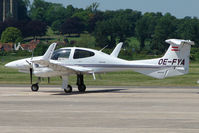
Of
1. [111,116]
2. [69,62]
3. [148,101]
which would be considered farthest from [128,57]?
[111,116]

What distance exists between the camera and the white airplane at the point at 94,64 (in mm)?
31359

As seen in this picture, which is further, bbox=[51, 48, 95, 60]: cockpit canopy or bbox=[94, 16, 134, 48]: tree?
bbox=[94, 16, 134, 48]: tree

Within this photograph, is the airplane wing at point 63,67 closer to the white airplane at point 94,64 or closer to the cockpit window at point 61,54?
the white airplane at point 94,64

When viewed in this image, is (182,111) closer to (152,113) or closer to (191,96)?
(152,113)

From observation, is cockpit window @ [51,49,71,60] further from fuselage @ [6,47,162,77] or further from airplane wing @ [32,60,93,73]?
airplane wing @ [32,60,93,73]

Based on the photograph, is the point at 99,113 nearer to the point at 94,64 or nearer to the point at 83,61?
the point at 94,64

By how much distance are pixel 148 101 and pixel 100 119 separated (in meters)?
6.93

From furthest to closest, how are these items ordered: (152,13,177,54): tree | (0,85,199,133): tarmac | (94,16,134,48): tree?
1. (152,13,177,54): tree
2. (94,16,134,48): tree
3. (0,85,199,133): tarmac

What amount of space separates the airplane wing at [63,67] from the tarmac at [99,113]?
1.44 meters

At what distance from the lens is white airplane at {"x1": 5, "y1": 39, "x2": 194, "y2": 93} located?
3136 cm

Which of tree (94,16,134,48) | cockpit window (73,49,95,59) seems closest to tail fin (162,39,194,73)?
cockpit window (73,49,95,59)

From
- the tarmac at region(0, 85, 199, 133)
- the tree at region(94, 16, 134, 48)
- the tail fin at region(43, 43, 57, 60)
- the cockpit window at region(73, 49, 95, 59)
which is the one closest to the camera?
the tarmac at region(0, 85, 199, 133)

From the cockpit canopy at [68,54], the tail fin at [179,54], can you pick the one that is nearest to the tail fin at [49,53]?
the cockpit canopy at [68,54]

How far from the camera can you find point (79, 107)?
2461cm
